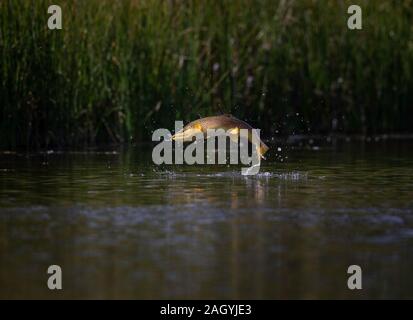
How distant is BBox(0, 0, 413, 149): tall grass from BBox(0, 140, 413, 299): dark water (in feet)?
6.24

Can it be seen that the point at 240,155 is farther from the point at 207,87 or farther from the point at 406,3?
the point at 406,3

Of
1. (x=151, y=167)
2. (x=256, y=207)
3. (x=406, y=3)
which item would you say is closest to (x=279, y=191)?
(x=256, y=207)

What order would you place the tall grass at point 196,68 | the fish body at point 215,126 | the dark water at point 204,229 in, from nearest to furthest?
the dark water at point 204,229 < the fish body at point 215,126 < the tall grass at point 196,68

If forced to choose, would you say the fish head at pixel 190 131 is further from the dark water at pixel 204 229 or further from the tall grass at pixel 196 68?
the tall grass at pixel 196 68

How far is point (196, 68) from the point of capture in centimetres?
1986

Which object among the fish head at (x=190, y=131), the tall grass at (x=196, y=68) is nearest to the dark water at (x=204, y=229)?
the fish head at (x=190, y=131)

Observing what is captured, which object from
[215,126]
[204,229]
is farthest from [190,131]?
[204,229]

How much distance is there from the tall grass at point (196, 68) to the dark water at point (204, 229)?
1902 mm

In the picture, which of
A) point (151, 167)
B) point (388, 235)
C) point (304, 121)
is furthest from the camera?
point (304, 121)

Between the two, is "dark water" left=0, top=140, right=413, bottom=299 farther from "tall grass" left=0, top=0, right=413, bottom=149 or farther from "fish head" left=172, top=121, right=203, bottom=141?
"tall grass" left=0, top=0, right=413, bottom=149

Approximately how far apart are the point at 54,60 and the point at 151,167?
114 inches

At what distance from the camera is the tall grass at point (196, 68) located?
17562 millimetres

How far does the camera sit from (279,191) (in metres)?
13.0
